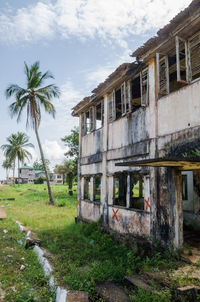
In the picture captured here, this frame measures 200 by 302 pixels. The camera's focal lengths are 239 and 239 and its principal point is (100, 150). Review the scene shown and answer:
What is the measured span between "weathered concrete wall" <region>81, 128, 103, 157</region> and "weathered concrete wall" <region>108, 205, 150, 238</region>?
2.53 m

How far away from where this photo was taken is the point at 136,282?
4453mm

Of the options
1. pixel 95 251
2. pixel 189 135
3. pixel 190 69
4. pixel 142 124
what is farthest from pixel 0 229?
pixel 190 69

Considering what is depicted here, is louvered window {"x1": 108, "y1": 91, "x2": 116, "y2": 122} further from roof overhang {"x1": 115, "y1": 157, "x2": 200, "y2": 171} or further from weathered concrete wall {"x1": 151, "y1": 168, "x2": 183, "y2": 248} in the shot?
roof overhang {"x1": 115, "y1": 157, "x2": 200, "y2": 171}

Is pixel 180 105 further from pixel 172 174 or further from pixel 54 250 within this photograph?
pixel 54 250

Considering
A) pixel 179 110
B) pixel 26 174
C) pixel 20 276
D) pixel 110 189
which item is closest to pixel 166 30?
pixel 179 110

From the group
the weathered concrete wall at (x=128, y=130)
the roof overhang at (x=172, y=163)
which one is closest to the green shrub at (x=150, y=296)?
the roof overhang at (x=172, y=163)

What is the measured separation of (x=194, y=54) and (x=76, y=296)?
557 centimetres

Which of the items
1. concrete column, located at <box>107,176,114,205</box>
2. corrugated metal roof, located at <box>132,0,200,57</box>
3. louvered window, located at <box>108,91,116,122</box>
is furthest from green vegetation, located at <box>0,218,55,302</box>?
corrugated metal roof, located at <box>132,0,200,57</box>

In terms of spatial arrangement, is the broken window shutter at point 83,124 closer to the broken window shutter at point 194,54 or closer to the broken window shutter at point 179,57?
the broken window shutter at point 179,57

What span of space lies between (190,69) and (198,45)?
1.83 ft

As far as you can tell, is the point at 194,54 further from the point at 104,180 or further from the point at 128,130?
the point at 104,180

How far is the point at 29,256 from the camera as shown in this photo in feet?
22.8

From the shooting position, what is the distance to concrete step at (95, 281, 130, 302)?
4.17 meters

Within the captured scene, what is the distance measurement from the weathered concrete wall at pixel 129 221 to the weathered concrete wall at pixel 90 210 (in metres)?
1.03
